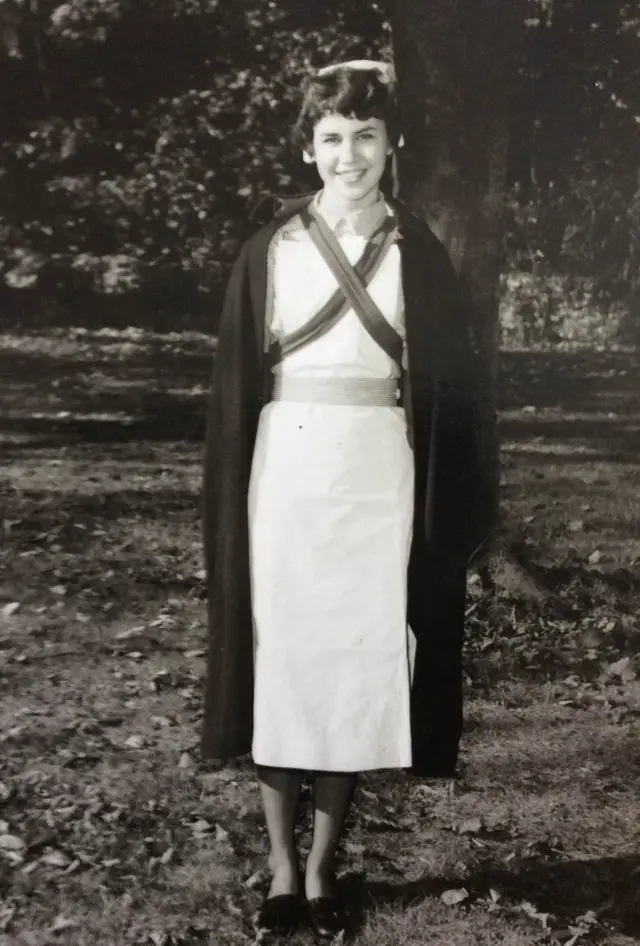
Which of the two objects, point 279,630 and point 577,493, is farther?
point 577,493

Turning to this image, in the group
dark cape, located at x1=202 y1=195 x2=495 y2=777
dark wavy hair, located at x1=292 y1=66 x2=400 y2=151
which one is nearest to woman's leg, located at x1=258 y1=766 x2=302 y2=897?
dark cape, located at x1=202 y1=195 x2=495 y2=777

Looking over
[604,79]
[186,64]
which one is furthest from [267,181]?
[604,79]

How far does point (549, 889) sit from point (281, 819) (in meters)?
0.71

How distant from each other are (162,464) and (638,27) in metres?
1.67

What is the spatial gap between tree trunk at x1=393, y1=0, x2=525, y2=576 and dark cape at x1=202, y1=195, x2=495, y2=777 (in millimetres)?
61

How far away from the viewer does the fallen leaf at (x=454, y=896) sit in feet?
7.97

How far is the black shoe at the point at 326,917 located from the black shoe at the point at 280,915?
0.11ft

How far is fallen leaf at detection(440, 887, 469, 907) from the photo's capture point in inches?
95.6

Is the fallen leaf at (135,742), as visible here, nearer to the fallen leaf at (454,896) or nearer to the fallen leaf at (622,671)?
the fallen leaf at (454,896)

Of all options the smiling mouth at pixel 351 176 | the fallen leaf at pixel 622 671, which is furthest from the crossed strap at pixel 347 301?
the fallen leaf at pixel 622 671

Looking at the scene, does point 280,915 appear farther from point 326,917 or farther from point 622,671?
point 622,671

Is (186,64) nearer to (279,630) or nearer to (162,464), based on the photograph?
(162,464)

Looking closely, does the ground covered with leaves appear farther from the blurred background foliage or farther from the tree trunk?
the tree trunk

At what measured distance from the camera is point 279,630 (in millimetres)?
2393
